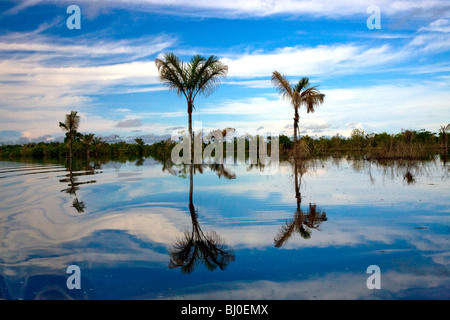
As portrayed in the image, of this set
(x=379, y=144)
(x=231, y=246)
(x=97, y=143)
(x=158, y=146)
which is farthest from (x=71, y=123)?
(x=231, y=246)

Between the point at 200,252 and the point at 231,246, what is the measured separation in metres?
0.60

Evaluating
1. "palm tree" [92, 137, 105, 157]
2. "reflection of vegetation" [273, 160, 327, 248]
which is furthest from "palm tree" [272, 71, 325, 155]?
"palm tree" [92, 137, 105, 157]

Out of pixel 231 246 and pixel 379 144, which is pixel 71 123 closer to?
pixel 379 144

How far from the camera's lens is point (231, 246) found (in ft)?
20.3

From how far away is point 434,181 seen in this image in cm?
1466

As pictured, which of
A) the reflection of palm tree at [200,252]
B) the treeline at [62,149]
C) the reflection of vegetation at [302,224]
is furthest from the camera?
the treeline at [62,149]

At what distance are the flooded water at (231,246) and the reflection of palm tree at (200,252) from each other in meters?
0.02

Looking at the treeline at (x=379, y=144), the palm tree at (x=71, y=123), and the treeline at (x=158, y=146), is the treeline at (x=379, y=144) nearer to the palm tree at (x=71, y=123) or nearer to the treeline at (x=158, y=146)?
the treeline at (x=158, y=146)

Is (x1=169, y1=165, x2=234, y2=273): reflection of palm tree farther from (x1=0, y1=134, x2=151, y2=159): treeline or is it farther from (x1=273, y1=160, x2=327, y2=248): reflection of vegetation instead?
(x1=0, y1=134, x2=151, y2=159): treeline

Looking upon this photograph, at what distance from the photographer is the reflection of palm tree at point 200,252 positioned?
5324 mm

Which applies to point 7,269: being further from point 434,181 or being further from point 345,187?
point 434,181

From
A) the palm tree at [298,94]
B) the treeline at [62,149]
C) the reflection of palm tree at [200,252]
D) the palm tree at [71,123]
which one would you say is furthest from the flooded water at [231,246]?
the treeline at [62,149]

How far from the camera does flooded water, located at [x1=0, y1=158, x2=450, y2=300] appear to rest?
4495 mm
